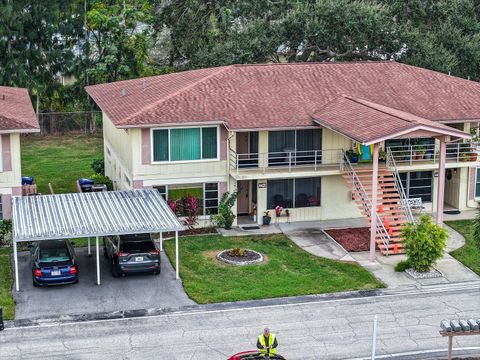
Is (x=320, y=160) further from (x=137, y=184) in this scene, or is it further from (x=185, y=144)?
(x=137, y=184)

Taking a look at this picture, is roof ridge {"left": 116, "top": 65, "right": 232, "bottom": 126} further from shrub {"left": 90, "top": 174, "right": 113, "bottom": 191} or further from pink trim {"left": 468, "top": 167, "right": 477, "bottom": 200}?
pink trim {"left": 468, "top": 167, "right": 477, "bottom": 200}

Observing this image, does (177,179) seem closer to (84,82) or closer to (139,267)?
(139,267)

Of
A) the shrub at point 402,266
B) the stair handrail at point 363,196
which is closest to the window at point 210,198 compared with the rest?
the stair handrail at point 363,196

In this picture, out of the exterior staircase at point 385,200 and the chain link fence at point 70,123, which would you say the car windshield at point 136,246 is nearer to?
the exterior staircase at point 385,200

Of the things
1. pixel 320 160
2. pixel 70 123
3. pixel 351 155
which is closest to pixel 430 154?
pixel 351 155

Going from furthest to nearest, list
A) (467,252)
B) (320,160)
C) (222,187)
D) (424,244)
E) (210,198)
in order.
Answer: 1. (320,160)
2. (210,198)
3. (222,187)
4. (467,252)
5. (424,244)

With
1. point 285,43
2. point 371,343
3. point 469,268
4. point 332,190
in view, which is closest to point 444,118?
point 332,190
